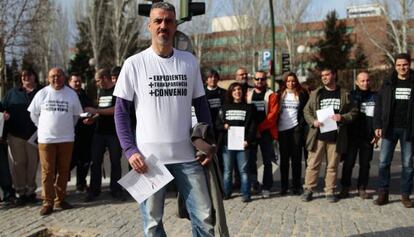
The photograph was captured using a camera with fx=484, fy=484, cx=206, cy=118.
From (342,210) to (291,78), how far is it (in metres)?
2.19

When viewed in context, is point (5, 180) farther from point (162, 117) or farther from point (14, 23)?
point (14, 23)

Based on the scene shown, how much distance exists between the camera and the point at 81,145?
812 cm

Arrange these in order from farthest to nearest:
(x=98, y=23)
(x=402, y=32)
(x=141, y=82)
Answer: (x=98, y=23) → (x=402, y=32) → (x=141, y=82)

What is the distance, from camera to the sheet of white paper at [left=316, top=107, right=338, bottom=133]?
701 centimetres

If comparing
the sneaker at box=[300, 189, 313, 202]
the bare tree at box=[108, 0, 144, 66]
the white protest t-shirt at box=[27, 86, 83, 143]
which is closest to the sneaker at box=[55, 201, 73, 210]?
the white protest t-shirt at box=[27, 86, 83, 143]

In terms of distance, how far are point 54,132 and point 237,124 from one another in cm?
264

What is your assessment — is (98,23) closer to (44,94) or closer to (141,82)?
(44,94)

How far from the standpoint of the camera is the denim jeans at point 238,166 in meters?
7.21

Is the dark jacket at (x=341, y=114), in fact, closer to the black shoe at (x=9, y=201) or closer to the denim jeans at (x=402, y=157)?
the denim jeans at (x=402, y=157)

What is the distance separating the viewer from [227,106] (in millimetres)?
7371

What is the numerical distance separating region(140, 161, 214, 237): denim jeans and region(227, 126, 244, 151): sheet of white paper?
11.5 feet

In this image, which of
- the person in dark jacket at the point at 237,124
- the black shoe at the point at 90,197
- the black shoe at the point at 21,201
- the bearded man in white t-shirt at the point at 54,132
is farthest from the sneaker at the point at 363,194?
the black shoe at the point at 21,201

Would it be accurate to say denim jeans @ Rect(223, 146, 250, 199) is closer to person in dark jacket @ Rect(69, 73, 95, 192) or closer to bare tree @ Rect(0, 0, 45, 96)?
person in dark jacket @ Rect(69, 73, 95, 192)

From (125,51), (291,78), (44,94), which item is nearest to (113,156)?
(44,94)
